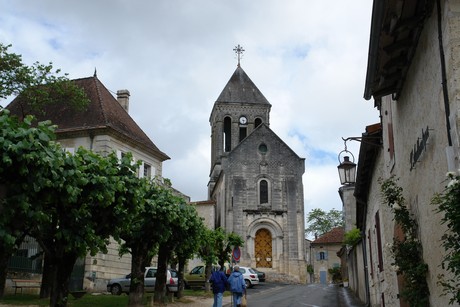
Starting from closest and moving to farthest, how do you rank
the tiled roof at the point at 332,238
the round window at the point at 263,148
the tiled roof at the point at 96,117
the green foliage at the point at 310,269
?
the tiled roof at the point at 96,117, the round window at the point at 263,148, the green foliage at the point at 310,269, the tiled roof at the point at 332,238

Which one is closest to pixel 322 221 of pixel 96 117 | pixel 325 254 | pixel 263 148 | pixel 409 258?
pixel 325 254

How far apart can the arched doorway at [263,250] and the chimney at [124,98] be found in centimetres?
1685

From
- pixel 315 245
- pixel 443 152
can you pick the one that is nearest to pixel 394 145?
pixel 443 152

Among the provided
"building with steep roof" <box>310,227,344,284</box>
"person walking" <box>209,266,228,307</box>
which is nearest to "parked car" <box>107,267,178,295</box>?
"person walking" <box>209,266,228,307</box>

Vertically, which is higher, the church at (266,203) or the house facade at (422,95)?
the church at (266,203)

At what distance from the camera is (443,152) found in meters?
5.82

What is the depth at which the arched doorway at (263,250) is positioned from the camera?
145ft

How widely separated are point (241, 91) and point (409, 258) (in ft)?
172

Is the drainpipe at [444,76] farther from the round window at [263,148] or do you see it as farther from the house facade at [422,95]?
the round window at [263,148]

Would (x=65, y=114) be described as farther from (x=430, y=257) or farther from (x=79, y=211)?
(x=430, y=257)

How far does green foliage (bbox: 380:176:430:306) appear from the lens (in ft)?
23.2

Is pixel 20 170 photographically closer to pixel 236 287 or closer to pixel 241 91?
pixel 236 287

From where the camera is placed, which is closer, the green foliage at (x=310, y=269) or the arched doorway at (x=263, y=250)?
the arched doorway at (x=263, y=250)

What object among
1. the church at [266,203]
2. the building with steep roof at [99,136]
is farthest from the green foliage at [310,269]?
the building with steep roof at [99,136]
